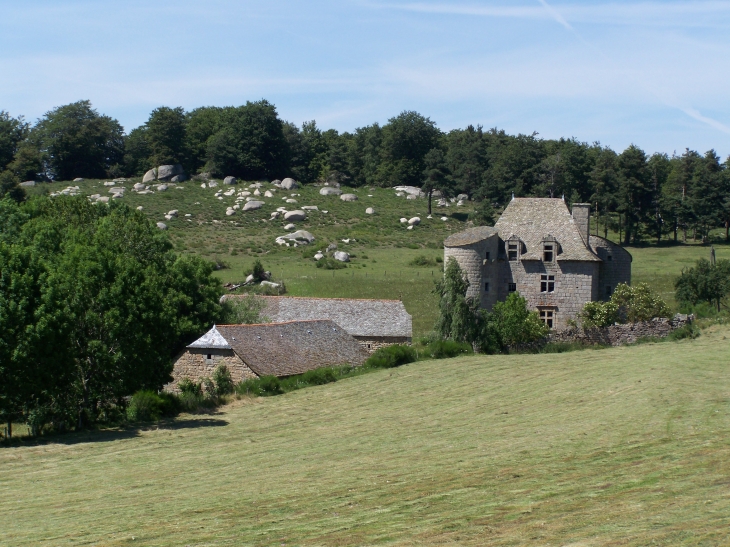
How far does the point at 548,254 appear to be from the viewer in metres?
50.4

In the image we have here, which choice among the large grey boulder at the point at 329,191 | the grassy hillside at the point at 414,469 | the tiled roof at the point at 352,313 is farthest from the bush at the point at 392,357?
the large grey boulder at the point at 329,191

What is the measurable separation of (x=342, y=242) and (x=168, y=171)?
3526cm

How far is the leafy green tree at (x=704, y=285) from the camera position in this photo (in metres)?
54.6

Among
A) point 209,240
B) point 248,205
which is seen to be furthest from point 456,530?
point 248,205

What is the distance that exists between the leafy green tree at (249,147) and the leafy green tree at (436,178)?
2101 centimetres

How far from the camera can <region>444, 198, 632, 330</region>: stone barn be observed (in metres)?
49.7

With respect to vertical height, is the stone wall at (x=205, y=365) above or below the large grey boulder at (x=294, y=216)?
below

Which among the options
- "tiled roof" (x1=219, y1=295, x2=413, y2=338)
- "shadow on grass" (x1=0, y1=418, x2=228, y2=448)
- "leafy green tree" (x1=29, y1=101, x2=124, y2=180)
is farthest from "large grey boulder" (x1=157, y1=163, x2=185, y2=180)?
"shadow on grass" (x1=0, y1=418, x2=228, y2=448)

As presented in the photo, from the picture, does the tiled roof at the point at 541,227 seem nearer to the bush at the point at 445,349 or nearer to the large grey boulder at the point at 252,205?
the bush at the point at 445,349

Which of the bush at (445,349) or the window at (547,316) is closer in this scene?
the bush at (445,349)

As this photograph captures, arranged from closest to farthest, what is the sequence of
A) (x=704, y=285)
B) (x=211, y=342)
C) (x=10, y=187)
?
(x=211, y=342) < (x=704, y=285) < (x=10, y=187)

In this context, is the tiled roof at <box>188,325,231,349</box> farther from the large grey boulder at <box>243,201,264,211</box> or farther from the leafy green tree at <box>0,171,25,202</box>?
the large grey boulder at <box>243,201,264,211</box>

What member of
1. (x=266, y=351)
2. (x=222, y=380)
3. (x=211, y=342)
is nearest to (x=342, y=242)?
(x=266, y=351)

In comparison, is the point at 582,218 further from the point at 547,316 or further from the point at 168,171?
the point at 168,171
